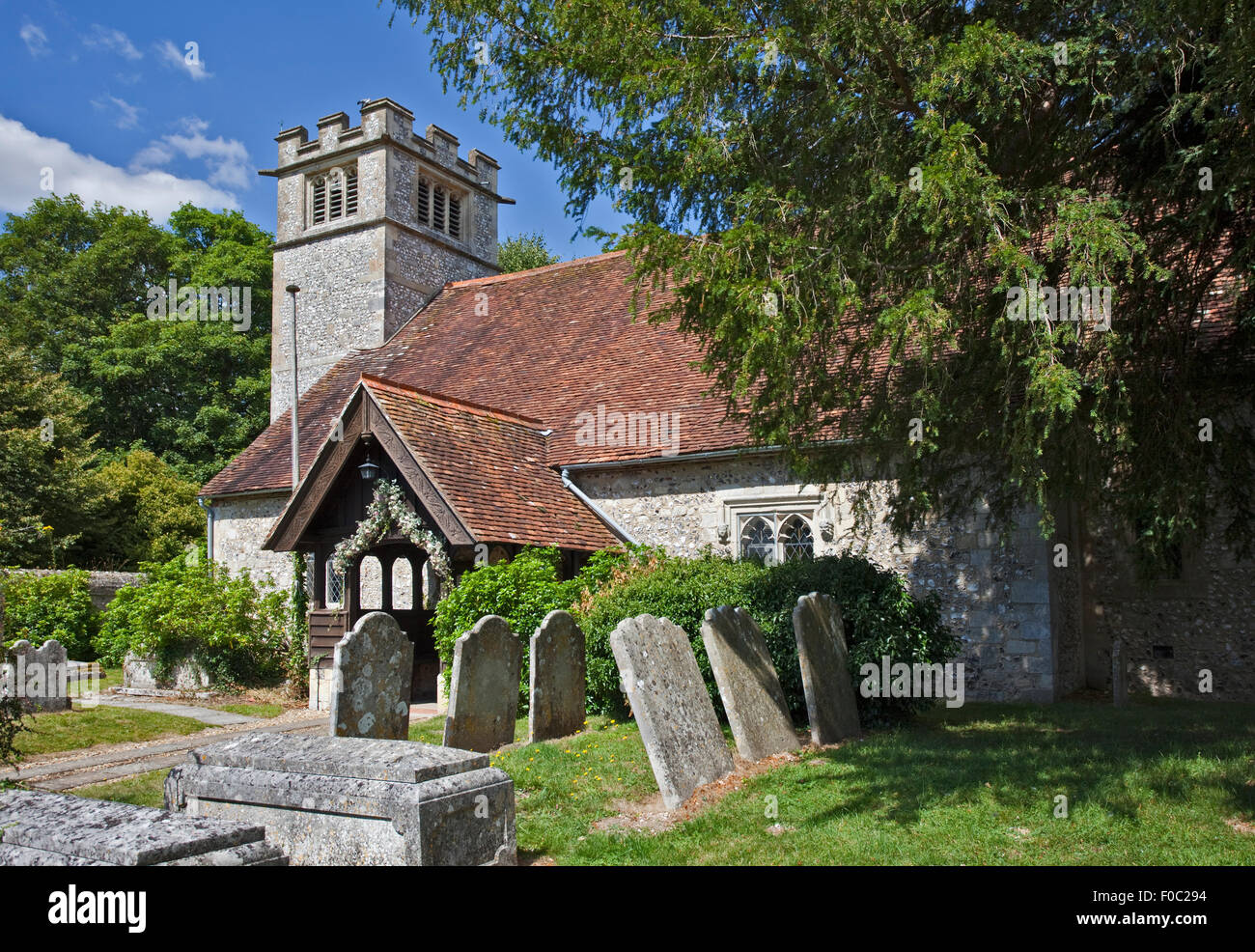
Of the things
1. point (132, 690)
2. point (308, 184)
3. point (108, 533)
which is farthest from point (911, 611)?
point (108, 533)

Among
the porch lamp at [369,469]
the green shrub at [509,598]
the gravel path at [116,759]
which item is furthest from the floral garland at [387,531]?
the gravel path at [116,759]

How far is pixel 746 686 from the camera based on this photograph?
7789 mm

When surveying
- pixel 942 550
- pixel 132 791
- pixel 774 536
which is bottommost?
pixel 132 791

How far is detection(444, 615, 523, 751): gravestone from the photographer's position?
7.91m

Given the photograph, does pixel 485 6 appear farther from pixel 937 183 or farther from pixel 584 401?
pixel 584 401

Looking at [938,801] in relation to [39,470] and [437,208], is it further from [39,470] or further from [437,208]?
[39,470]

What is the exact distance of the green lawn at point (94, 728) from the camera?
9719 mm

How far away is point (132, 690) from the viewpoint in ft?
46.7

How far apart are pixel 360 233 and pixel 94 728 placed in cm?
1491

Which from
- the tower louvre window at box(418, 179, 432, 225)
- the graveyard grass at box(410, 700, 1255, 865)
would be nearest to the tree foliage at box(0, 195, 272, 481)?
the tower louvre window at box(418, 179, 432, 225)

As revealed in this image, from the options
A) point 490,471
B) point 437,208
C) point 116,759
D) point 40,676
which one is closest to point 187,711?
point 40,676

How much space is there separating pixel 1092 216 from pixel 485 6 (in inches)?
204

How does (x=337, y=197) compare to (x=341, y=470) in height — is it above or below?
above

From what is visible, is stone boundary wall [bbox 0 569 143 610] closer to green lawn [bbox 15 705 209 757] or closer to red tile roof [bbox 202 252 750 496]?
red tile roof [bbox 202 252 750 496]
